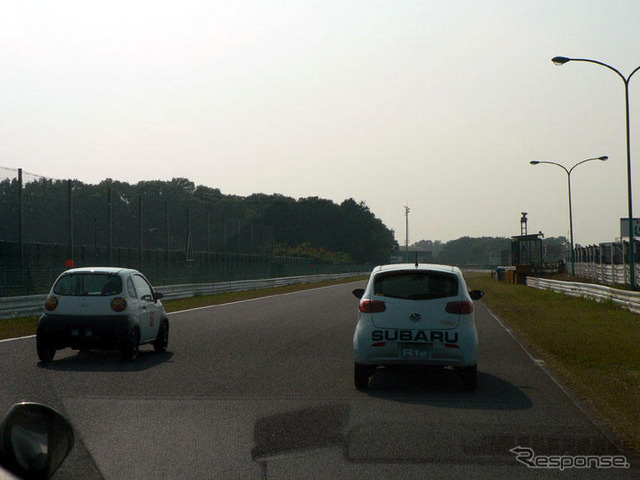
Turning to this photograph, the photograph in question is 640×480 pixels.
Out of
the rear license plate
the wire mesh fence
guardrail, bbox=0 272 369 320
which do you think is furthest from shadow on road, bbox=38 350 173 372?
the wire mesh fence

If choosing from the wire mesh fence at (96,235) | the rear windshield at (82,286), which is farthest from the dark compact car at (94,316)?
the wire mesh fence at (96,235)

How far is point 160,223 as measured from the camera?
39.9 metres

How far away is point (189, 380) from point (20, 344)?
19.3 feet

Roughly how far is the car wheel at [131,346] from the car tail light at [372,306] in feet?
14.3

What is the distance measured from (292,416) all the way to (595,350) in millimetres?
8322

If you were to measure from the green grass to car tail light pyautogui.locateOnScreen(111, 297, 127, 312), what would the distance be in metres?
6.82

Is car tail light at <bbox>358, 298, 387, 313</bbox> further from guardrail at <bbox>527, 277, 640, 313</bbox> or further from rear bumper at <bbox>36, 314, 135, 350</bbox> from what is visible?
guardrail at <bbox>527, 277, 640, 313</bbox>

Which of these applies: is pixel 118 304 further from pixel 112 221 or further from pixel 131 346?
pixel 112 221

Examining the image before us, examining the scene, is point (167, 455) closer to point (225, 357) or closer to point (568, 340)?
point (225, 357)

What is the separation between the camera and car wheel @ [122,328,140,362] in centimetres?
1286

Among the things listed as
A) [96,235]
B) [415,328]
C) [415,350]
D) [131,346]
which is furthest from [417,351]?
[96,235]

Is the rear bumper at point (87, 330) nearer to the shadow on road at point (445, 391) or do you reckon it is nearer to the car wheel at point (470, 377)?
the shadow on road at point (445, 391)

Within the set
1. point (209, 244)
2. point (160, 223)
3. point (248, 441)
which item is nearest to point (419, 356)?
point (248, 441)

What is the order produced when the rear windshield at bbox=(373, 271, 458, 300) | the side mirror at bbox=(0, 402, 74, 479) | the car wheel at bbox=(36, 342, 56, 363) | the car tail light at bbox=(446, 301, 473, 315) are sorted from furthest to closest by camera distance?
the car wheel at bbox=(36, 342, 56, 363)
the rear windshield at bbox=(373, 271, 458, 300)
the car tail light at bbox=(446, 301, 473, 315)
the side mirror at bbox=(0, 402, 74, 479)
